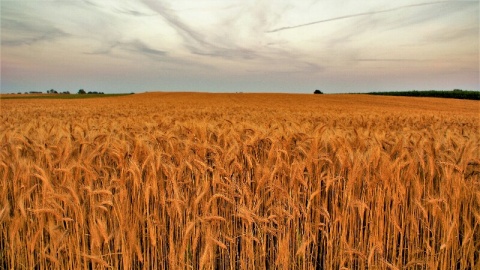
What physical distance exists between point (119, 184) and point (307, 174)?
1.49 metres

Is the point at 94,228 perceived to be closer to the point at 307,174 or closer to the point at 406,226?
the point at 307,174

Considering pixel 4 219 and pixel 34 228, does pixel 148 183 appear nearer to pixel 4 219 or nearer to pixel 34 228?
pixel 34 228

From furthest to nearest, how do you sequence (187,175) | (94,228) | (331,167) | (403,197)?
(331,167) < (187,175) < (403,197) < (94,228)

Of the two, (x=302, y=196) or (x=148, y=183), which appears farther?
(x=302, y=196)

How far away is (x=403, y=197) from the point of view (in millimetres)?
2244

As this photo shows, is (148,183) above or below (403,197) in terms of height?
above

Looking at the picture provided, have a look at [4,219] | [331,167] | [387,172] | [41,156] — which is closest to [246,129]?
[331,167]

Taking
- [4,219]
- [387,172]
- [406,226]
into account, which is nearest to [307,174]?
[387,172]

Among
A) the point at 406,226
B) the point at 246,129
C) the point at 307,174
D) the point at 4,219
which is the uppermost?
the point at 246,129

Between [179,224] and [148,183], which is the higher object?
[148,183]

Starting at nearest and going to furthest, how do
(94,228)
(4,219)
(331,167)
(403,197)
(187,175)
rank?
(94,228)
(4,219)
(403,197)
(187,175)
(331,167)

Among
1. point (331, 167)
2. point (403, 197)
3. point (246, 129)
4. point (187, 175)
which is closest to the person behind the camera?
point (403, 197)

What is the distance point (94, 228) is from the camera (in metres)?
1.81

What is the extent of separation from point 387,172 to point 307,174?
609 mm
